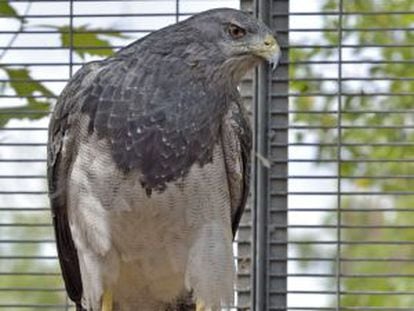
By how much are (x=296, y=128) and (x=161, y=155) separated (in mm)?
1154

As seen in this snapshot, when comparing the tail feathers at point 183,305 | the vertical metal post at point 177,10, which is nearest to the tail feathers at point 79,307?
the tail feathers at point 183,305

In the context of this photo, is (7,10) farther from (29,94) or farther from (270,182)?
(270,182)

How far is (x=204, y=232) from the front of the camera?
641cm

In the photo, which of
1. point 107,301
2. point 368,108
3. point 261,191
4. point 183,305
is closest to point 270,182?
point 261,191

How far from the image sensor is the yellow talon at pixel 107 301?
6.62 metres

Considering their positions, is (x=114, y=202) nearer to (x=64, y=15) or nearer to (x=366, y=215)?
(x=64, y=15)

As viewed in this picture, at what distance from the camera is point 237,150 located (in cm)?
650

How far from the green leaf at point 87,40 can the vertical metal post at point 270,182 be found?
2.17ft

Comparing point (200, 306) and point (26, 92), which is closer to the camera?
point (200, 306)

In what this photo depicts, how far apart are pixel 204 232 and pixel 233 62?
638 millimetres

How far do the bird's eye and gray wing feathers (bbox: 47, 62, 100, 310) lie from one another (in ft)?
1.72

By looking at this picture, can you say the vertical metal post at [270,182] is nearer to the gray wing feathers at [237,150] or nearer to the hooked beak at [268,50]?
the gray wing feathers at [237,150]

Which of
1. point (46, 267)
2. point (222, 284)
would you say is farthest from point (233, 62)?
point (46, 267)

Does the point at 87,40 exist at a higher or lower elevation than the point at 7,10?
lower
